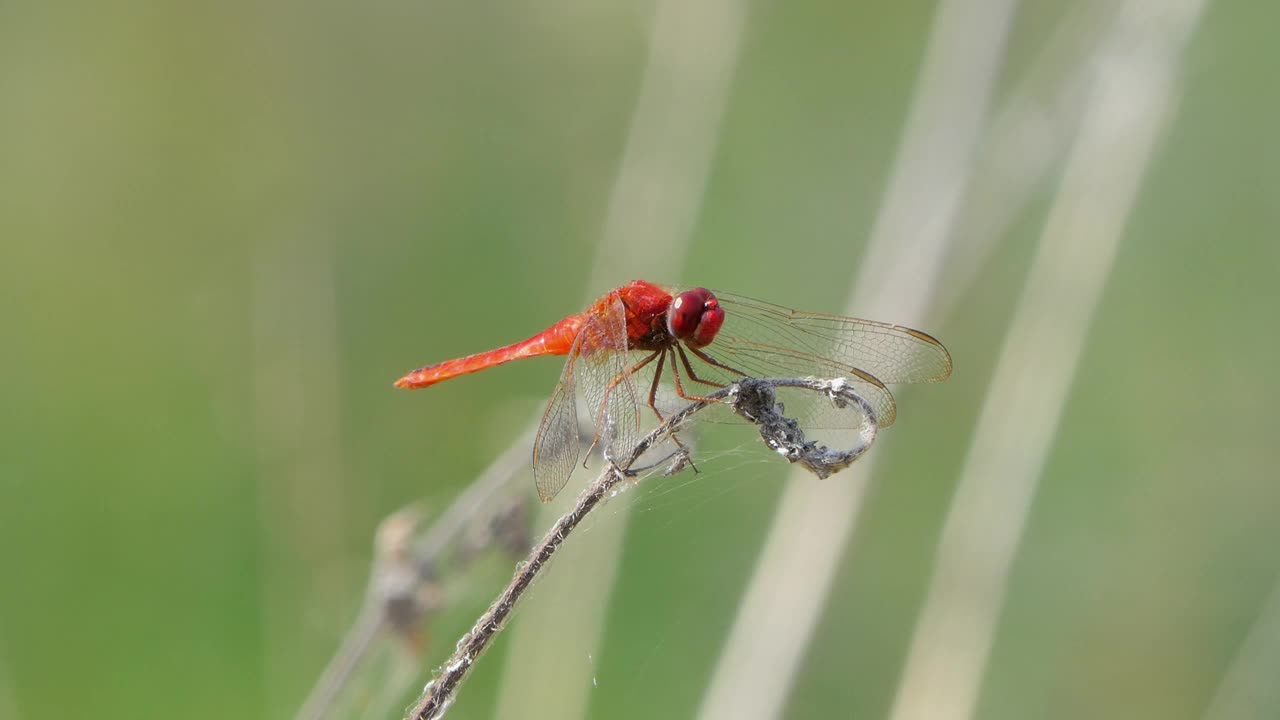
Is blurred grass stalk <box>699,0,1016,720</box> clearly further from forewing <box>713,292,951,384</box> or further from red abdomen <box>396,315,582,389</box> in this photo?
red abdomen <box>396,315,582,389</box>

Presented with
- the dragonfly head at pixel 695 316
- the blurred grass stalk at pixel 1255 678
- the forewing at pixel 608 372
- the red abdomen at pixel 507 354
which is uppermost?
the dragonfly head at pixel 695 316

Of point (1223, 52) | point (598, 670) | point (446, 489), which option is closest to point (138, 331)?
point (446, 489)

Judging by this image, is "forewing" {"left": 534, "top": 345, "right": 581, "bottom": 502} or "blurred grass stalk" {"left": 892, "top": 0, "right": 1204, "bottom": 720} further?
"blurred grass stalk" {"left": 892, "top": 0, "right": 1204, "bottom": 720}

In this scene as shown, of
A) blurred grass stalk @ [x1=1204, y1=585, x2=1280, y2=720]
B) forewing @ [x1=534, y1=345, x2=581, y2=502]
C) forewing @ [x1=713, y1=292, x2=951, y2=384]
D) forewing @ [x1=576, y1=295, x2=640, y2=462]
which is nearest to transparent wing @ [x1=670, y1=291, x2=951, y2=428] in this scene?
forewing @ [x1=713, y1=292, x2=951, y2=384]

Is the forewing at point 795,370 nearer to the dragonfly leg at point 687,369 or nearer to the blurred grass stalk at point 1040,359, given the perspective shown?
the dragonfly leg at point 687,369


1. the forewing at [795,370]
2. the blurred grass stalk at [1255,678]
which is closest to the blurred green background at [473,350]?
the blurred grass stalk at [1255,678]
